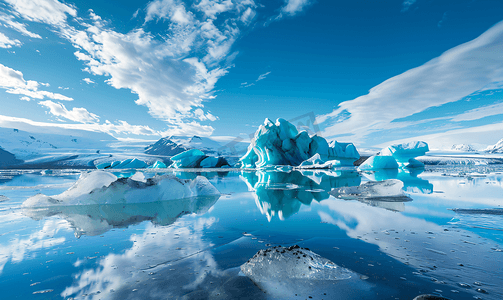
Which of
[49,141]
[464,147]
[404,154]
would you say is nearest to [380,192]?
[404,154]

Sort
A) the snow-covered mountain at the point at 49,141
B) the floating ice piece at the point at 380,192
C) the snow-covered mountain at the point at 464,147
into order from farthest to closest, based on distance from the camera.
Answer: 1. the snow-covered mountain at the point at 464,147
2. the snow-covered mountain at the point at 49,141
3. the floating ice piece at the point at 380,192

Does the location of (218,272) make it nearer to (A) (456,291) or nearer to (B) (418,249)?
(A) (456,291)

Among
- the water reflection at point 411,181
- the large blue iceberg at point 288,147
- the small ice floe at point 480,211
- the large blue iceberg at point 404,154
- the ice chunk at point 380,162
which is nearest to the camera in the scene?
the small ice floe at point 480,211

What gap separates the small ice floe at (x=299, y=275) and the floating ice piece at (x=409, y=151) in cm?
3326

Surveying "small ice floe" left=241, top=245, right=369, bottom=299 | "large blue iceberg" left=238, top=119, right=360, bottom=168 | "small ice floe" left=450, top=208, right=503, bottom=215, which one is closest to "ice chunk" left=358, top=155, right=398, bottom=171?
"large blue iceberg" left=238, top=119, right=360, bottom=168

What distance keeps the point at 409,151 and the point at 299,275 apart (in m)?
34.4

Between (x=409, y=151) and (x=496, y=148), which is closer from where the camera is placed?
(x=409, y=151)

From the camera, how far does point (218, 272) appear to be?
183 cm

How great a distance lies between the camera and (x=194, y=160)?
3900 cm

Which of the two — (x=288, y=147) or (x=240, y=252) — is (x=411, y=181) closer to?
(x=240, y=252)

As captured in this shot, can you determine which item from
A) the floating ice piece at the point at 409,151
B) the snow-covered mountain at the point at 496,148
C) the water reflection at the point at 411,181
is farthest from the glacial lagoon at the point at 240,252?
the snow-covered mountain at the point at 496,148

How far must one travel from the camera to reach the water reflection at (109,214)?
130 inches

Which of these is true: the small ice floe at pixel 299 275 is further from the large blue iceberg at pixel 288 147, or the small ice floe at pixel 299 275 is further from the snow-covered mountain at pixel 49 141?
the snow-covered mountain at pixel 49 141

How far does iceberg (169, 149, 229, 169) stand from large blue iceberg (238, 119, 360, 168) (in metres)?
8.50
